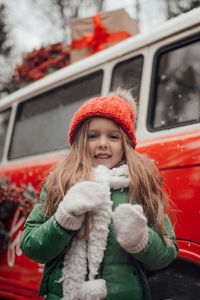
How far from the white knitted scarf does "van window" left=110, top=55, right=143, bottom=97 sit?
119cm

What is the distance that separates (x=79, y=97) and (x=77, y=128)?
1.31 m

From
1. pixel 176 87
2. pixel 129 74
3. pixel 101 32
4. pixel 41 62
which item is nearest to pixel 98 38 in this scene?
pixel 101 32

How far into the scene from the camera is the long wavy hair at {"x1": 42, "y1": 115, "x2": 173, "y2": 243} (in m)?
1.37

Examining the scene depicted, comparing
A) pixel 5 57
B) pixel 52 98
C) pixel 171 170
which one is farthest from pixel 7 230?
pixel 5 57

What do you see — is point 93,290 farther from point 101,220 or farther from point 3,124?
point 3,124

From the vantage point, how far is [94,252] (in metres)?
1.26

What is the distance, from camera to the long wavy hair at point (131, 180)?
137 cm

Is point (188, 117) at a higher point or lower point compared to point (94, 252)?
higher

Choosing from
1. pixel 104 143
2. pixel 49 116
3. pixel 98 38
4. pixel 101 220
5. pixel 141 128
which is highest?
pixel 98 38

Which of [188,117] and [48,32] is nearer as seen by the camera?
[188,117]

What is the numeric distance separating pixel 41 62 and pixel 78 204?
11.5 ft

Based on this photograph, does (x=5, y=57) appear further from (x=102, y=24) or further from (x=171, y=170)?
(x=171, y=170)

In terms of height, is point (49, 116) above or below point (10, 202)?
above

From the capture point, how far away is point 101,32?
334 centimetres
